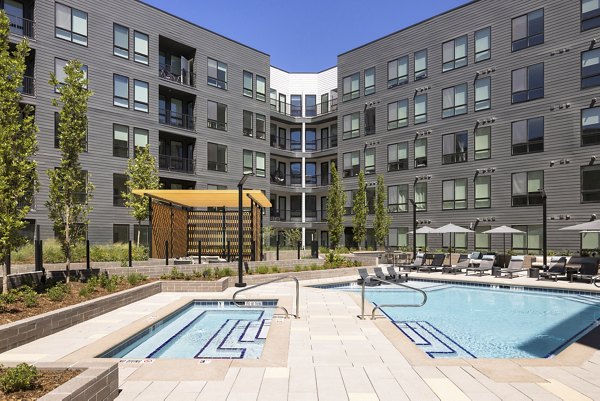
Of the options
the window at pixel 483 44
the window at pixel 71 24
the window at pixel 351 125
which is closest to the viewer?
the window at pixel 71 24

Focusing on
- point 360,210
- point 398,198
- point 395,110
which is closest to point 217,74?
point 395,110

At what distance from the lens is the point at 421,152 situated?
3478 cm

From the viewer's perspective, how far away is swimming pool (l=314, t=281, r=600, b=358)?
30.6ft

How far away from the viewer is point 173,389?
5684mm

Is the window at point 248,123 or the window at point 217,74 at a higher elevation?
the window at point 217,74

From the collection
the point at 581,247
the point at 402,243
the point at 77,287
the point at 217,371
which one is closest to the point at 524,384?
the point at 217,371

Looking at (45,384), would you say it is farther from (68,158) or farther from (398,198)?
(398,198)

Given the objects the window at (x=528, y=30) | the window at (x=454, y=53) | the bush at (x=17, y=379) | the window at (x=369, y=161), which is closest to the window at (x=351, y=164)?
the window at (x=369, y=161)

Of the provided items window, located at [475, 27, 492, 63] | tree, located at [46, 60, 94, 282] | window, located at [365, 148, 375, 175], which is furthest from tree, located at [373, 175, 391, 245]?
tree, located at [46, 60, 94, 282]

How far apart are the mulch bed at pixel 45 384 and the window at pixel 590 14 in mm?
32263

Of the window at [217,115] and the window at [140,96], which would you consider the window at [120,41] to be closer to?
the window at [140,96]

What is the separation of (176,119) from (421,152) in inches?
797

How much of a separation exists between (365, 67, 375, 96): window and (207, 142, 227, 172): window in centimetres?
1450

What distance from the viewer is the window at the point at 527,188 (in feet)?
91.8
